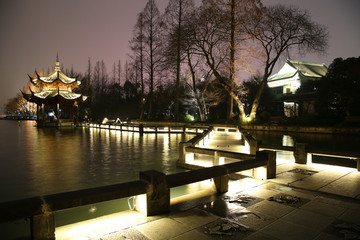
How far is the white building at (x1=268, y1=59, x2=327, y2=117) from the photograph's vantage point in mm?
34844

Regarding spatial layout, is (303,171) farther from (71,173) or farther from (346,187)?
(71,173)

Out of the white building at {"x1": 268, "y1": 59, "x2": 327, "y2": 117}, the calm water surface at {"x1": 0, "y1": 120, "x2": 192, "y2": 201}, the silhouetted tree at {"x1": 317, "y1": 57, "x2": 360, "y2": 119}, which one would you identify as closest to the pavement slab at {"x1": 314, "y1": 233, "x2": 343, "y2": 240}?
the calm water surface at {"x1": 0, "y1": 120, "x2": 192, "y2": 201}

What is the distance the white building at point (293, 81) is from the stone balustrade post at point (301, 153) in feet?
91.9

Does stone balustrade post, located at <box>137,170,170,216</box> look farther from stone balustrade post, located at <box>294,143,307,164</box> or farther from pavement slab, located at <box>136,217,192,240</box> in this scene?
stone balustrade post, located at <box>294,143,307,164</box>

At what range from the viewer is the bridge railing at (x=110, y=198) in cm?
282

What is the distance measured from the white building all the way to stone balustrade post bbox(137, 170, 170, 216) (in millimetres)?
33818

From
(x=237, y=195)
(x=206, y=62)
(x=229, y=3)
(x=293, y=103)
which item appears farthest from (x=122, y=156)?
(x=293, y=103)

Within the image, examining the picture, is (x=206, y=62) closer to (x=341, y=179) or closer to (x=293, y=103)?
(x=293, y=103)

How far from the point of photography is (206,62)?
28.1 metres

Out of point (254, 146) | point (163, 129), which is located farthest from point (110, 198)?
point (163, 129)

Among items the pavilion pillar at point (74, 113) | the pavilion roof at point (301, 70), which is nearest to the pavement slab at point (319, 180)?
the pavilion pillar at point (74, 113)

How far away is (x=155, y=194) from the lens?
3932 mm

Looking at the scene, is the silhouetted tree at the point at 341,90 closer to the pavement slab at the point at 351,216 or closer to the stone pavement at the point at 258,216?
the stone pavement at the point at 258,216

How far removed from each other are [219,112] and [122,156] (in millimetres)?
29874
